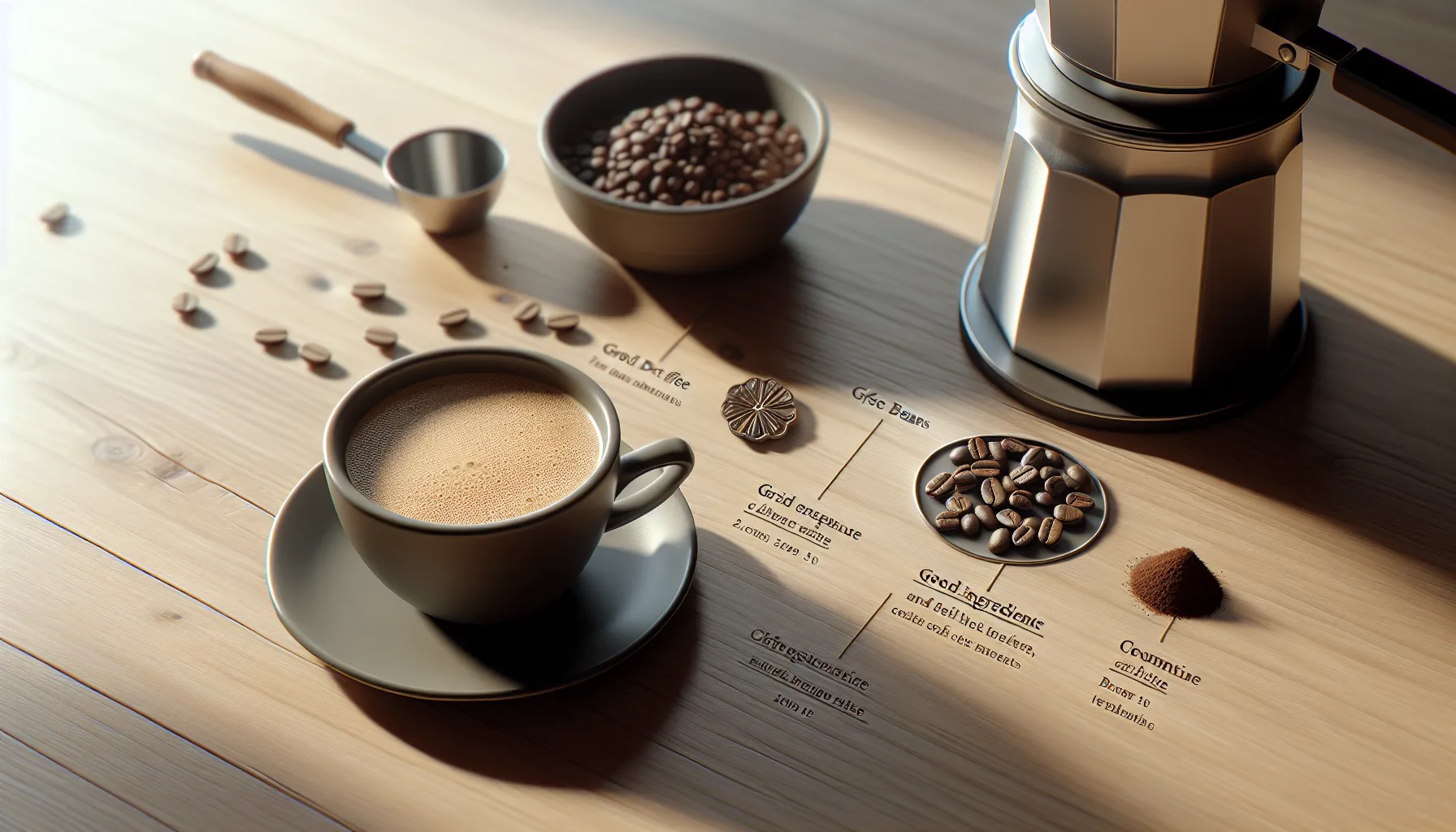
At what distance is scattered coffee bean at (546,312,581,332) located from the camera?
0.90 m

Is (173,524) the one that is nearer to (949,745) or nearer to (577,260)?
(577,260)

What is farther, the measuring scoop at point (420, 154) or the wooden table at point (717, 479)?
the measuring scoop at point (420, 154)

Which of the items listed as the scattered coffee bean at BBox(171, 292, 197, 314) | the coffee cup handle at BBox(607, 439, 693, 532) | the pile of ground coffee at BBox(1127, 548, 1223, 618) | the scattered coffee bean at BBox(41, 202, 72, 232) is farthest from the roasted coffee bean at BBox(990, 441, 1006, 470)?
the scattered coffee bean at BBox(41, 202, 72, 232)

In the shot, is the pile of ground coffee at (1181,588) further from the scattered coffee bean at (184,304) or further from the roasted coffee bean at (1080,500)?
the scattered coffee bean at (184,304)

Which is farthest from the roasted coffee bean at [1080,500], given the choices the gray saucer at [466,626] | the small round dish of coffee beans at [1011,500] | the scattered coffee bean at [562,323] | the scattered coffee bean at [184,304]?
the scattered coffee bean at [184,304]

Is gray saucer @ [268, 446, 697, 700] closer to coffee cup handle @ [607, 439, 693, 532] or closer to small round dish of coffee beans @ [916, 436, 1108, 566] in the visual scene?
coffee cup handle @ [607, 439, 693, 532]

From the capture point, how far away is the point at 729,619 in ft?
2.35

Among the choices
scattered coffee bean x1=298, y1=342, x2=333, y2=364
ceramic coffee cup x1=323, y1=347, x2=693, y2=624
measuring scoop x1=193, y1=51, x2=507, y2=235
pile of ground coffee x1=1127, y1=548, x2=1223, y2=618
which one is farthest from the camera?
measuring scoop x1=193, y1=51, x2=507, y2=235

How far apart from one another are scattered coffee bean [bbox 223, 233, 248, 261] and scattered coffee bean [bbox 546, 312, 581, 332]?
0.25 meters

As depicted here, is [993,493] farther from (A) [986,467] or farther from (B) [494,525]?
(B) [494,525]

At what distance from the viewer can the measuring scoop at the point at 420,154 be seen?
0.96 m

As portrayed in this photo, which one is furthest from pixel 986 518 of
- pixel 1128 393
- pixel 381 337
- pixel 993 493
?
pixel 381 337

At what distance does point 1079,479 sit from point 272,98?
28.6 inches

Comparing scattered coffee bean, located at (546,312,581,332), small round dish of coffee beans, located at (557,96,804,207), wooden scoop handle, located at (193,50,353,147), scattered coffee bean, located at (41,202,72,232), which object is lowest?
scattered coffee bean, located at (546,312,581,332)
